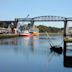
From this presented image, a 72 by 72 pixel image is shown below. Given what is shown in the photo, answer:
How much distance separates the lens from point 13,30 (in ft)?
616

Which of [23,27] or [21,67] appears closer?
[21,67]

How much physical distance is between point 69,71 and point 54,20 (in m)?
159

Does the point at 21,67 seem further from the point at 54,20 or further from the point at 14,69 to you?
the point at 54,20

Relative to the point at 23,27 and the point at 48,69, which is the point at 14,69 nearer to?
the point at 48,69

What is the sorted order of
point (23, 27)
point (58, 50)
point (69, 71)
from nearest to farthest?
point (69, 71)
point (58, 50)
point (23, 27)

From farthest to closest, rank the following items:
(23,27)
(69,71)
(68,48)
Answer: (23,27) → (68,48) → (69,71)

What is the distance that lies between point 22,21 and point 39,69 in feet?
535

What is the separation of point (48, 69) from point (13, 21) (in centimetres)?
16621

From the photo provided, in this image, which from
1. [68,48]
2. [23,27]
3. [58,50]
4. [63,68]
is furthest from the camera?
[23,27]

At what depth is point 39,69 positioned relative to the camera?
26875mm

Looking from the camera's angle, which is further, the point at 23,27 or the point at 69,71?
the point at 23,27

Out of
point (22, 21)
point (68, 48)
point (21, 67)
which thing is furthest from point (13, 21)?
point (21, 67)

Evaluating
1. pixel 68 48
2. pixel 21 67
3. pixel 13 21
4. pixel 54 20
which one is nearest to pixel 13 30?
pixel 13 21

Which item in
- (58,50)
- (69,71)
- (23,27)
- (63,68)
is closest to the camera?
(69,71)
